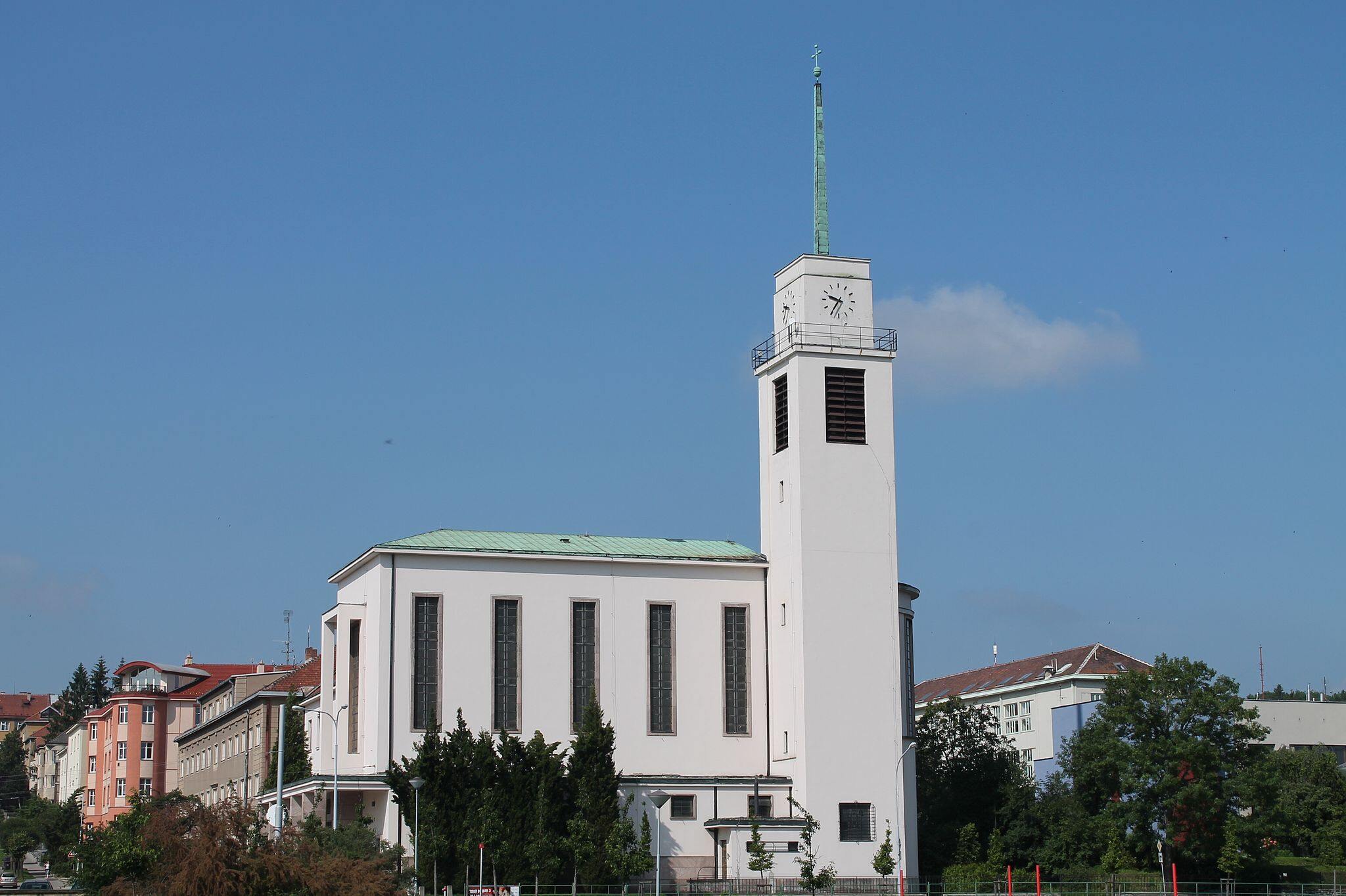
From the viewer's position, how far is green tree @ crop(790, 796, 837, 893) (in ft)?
179

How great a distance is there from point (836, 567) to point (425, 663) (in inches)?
586

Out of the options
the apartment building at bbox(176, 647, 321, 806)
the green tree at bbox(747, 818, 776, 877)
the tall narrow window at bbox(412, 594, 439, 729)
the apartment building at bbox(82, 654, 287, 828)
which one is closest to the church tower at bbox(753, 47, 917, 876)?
the green tree at bbox(747, 818, 776, 877)

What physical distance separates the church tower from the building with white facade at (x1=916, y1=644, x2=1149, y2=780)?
125 ft

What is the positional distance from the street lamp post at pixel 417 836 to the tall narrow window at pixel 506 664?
19.4 feet

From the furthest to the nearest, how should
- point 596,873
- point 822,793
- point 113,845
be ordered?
point 822,793, point 596,873, point 113,845

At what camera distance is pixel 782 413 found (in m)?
61.8

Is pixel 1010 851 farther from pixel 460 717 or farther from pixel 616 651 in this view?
pixel 460 717

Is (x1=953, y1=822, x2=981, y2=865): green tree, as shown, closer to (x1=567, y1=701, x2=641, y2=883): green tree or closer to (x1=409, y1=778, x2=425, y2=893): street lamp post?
(x1=567, y1=701, x2=641, y2=883): green tree

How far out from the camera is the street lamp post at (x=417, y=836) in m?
49.9

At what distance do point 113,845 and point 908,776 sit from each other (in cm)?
3315

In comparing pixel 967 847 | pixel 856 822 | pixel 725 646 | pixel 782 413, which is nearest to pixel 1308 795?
pixel 967 847

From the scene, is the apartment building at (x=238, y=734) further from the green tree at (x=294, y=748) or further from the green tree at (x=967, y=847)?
the green tree at (x=967, y=847)

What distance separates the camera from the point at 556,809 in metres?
53.8

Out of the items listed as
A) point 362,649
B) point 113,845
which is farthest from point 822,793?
point 113,845
